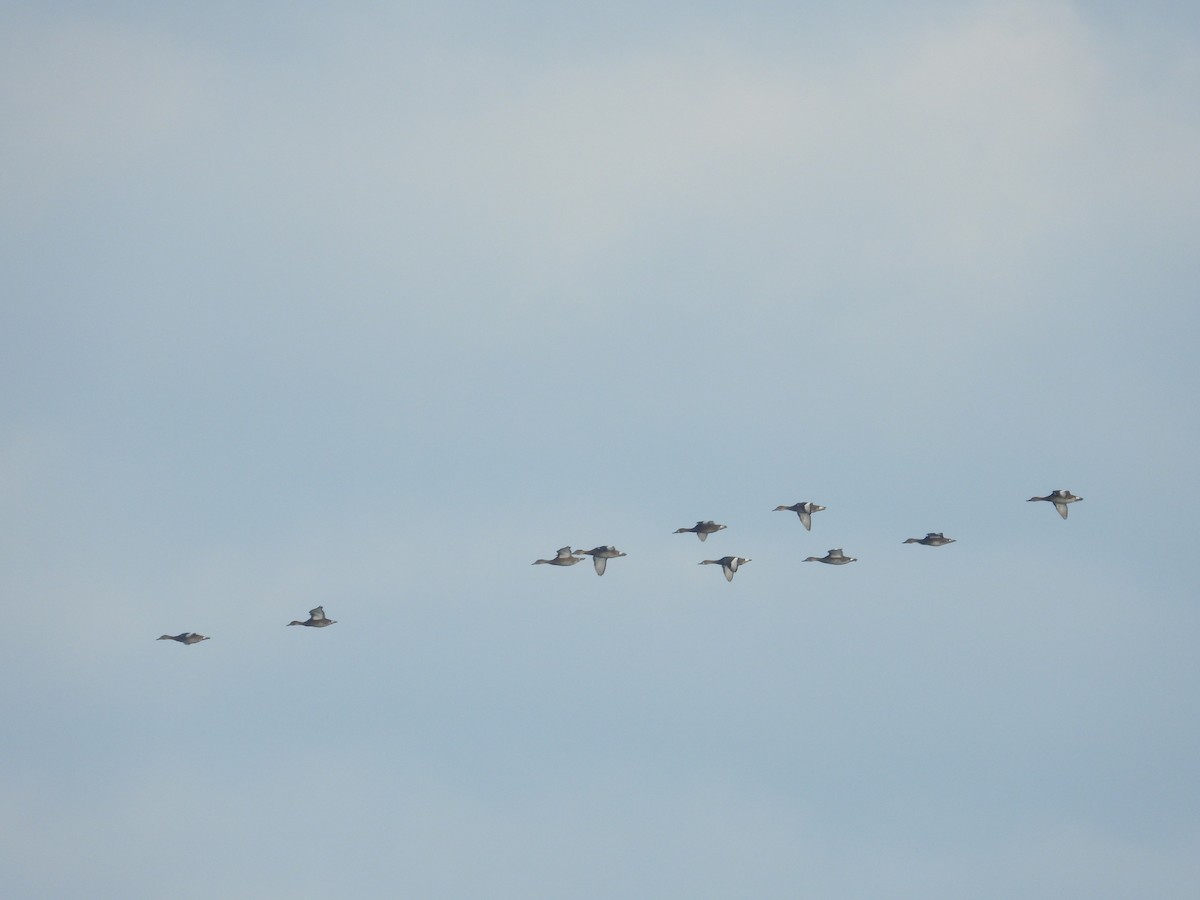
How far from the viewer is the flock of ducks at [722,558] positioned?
112 metres

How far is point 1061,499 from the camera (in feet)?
379

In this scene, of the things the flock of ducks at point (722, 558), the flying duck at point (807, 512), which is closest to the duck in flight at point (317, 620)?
the flock of ducks at point (722, 558)

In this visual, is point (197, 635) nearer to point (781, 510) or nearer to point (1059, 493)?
point (781, 510)

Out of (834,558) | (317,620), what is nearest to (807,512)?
(834,558)

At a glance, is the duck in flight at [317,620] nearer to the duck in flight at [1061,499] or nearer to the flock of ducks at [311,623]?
the flock of ducks at [311,623]

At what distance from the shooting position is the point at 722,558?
4508 inches

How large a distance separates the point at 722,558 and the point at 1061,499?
21.0 m

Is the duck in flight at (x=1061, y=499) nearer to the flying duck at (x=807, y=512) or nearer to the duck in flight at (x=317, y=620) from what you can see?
the flying duck at (x=807, y=512)

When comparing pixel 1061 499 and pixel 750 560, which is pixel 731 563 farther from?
pixel 1061 499

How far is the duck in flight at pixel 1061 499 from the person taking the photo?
116 metres

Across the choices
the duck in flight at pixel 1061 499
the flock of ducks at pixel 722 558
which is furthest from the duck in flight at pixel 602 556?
the duck in flight at pixel 1061 499

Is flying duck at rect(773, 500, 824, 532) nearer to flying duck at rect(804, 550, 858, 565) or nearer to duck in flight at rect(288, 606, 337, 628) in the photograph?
flying duck at rect(804, 550, 858, 565)

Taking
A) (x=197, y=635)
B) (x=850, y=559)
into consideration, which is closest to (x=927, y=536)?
(x=850, y=559)

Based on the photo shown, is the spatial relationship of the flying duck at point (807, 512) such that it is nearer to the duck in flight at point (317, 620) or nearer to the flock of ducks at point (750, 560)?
the flock of ducks at point (750, 560)
